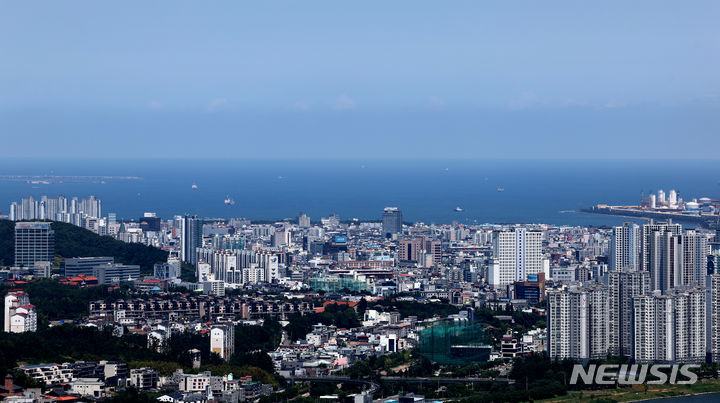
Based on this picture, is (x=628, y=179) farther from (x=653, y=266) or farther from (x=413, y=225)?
(x=653, y=266)

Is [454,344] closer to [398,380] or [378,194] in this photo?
[398,380]

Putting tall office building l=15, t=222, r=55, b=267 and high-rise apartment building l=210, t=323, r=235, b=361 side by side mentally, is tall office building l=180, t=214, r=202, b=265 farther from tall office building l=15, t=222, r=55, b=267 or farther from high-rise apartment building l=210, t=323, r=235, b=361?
high-rise apartment building l=210, t=323, r=235, b=361

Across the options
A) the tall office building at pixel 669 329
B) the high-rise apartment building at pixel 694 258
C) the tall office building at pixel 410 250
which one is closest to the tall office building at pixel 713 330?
the tall office building at pixel 669 329

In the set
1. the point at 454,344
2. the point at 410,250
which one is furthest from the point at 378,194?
the point at 454,344

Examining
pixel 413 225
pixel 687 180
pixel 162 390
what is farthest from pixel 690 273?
pixel 687 180
